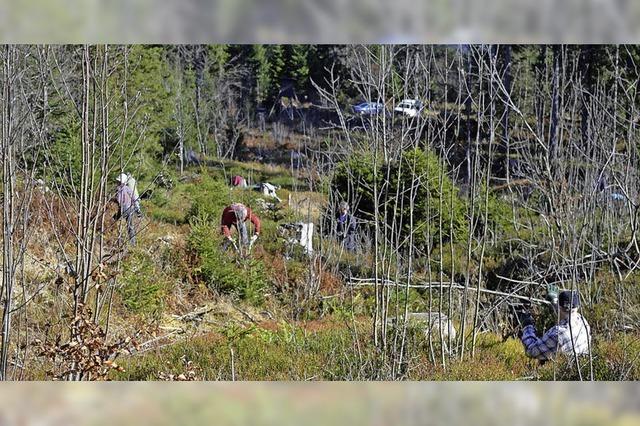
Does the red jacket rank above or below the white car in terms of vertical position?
below

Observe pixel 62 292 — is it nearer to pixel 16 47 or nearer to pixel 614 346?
pixel 16 47

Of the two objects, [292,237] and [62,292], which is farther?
[292,237]

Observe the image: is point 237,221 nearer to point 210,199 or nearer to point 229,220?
point 229,220

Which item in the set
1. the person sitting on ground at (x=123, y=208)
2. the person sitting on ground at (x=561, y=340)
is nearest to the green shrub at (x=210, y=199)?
the person sitting on ground at (x=123, y=208)

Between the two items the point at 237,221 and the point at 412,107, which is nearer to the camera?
the point at 412,107

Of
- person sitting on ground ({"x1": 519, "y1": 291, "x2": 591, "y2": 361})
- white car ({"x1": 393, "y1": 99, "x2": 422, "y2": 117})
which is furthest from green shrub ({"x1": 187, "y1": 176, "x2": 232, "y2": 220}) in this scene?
person sitting on ground ({"x1": 519, "y1": 291, "x2": 591, "y2": 361})

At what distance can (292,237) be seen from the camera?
9.23 metres

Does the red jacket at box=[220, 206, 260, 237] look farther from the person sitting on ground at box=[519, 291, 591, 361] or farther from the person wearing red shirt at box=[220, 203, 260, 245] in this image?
the person sitting on ground at box=[519, 291, 591, 361]

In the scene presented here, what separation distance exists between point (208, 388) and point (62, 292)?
13.1 feet

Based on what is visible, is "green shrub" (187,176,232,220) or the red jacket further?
"green shrub" (187,176,232,220)

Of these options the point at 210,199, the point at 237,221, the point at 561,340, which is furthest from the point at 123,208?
the point at 210,199

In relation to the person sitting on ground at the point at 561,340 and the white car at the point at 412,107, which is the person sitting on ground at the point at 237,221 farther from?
the person sitting on ground at the point at 561,340

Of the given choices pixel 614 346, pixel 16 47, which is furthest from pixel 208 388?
pixel 614 346

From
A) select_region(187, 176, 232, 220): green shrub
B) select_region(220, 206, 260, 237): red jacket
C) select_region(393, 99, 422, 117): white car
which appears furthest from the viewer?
select_region(187, 176, 232, 220): green shrub
